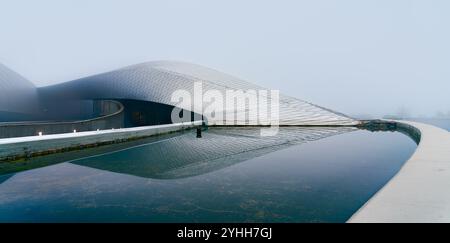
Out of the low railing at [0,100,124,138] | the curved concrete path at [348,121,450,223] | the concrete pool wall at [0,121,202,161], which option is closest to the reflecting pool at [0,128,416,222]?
the curved concrete path at [348,121,450,223]

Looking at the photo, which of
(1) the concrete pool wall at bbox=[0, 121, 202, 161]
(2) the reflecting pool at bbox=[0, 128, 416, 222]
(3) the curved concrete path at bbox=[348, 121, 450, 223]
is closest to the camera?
(3) the curved concrete path at bbox=[348, 121, 450, 223]

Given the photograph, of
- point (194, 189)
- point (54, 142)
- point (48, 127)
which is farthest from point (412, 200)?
point (48, 127)

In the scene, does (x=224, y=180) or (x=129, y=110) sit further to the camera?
(x=129, y=110)

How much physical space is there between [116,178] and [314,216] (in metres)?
4.88

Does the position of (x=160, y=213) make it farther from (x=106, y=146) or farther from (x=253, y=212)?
(x=106, y=146)

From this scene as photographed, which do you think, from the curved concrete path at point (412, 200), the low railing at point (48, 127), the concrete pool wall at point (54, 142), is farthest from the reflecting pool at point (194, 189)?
the low railing at point (48, 127)

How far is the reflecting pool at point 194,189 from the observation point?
12.6 ft

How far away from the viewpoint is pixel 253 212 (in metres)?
3.93

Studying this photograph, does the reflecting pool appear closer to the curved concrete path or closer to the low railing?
the curved concrete path

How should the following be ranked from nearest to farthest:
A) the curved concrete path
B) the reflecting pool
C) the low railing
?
1. the curved concrete path
2. the reflecting pool
3. the low railing

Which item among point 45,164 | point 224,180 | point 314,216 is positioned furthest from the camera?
point 45,164

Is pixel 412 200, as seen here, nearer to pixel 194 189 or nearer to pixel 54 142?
pixel 194 189

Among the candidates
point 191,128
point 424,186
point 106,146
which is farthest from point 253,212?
point 191,128

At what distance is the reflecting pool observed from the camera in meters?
3.86
